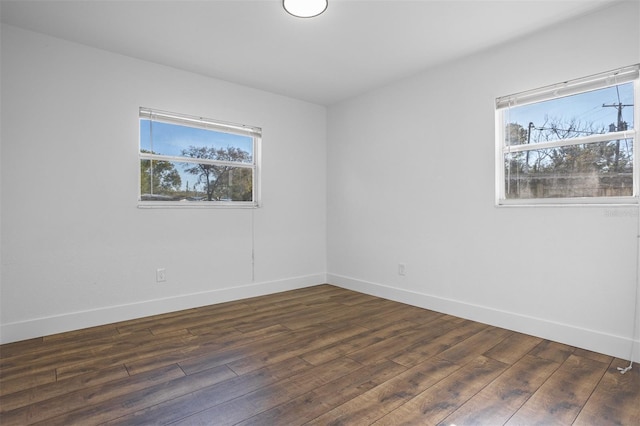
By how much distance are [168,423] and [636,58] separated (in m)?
3.71

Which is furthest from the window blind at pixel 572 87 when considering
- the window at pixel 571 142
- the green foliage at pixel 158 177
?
the green foliage at pixel 158 177

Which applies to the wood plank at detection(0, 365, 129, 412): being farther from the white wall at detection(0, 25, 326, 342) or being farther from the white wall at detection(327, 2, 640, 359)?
the white wall at detection(327, 2, 640, 359)

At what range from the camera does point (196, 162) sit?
3789 mm

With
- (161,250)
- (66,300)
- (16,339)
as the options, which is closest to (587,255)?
(161,250)

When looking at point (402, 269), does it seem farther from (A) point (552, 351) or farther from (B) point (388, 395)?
(B) point (388, 395)

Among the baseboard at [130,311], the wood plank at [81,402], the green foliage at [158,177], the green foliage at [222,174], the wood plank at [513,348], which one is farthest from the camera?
the green foliage at [222,174]

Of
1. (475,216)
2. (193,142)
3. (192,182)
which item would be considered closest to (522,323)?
(475,216)

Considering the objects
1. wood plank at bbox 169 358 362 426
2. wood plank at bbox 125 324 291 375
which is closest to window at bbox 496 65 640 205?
wood plank at bbox 169 358 362 426

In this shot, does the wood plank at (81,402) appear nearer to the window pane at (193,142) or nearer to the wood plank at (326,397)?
the wood plank at (326,397)

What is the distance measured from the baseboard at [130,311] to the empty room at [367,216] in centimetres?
2

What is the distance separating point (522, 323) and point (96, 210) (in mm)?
3920

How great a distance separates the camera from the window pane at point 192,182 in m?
3.47

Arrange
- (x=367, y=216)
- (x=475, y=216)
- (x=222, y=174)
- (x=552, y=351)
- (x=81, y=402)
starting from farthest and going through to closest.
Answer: (x=367, y=216) → (x=222, y=174) → (x=475, y=216) → (x=552, y=351) → (x=81, y=402)

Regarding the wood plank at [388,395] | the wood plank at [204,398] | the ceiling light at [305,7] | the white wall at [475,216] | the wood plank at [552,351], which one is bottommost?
the wood plank at [552,351]
